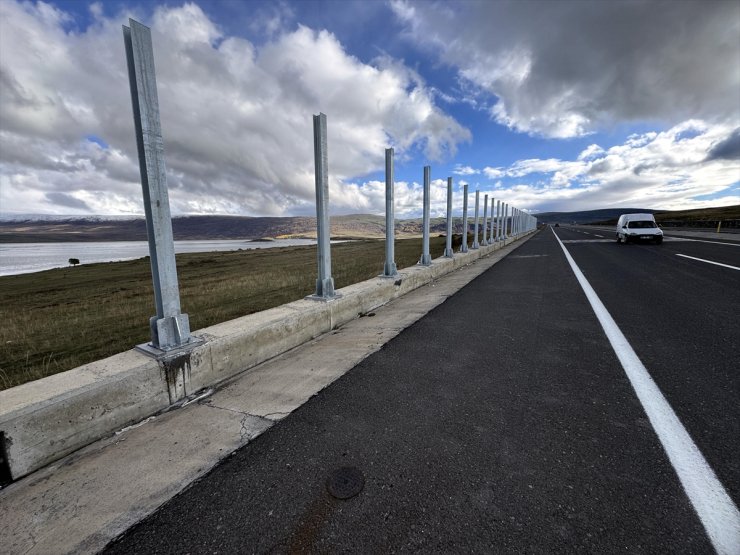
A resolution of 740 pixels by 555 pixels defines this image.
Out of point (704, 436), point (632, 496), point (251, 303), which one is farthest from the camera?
point (251, 303)

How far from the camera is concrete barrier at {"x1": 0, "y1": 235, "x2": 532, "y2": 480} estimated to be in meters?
2.12

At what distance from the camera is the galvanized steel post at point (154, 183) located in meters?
2.91

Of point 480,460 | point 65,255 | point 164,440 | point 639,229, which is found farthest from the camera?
point 65,255

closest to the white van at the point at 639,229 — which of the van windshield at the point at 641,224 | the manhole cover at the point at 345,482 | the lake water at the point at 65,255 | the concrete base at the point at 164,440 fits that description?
the van windshield at the point at 641,224

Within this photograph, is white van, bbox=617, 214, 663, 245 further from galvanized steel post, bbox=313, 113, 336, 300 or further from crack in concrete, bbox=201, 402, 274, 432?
crack in concrete, bbox=201, 402, 274, 432

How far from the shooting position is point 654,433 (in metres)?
2.29

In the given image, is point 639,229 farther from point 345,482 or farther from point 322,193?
point 345,482

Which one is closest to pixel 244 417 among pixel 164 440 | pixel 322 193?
pixel 164 440

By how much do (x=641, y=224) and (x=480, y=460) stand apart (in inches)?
892

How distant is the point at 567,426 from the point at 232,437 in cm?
239

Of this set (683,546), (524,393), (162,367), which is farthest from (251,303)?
(683,546)

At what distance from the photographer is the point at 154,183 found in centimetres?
304

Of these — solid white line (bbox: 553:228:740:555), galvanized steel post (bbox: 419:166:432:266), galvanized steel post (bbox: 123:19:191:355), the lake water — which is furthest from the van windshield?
the lake water

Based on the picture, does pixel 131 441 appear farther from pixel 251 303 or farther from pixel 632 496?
pixel 251 303
